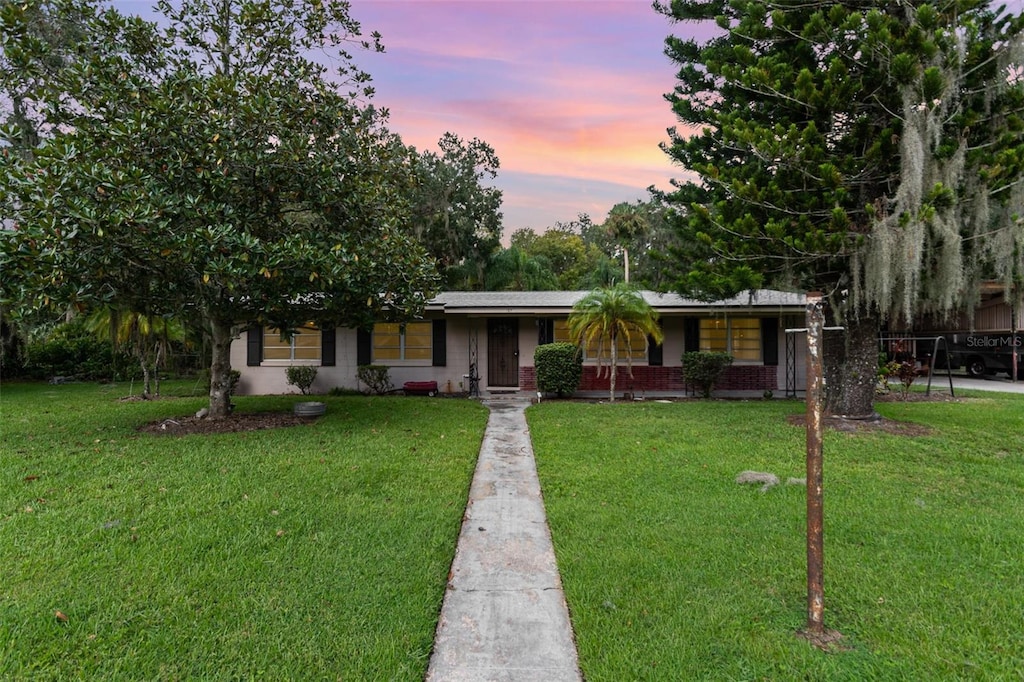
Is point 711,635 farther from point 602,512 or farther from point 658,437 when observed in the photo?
point 658,437

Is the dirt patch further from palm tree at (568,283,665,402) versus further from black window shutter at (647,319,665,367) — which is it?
black window shutter at (647,319,665,367)

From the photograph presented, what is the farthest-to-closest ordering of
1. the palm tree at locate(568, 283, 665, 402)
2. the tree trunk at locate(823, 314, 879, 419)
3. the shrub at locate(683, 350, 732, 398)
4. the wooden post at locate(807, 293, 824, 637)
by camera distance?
1. the shrub at locate(683, 350, 732, 398)
2. the palm tree at locate(568, 283, 665, 402)
3. the tree trunk at locate(823, 314, 879, 419)
4. the wooden post at locate(807, 293, 824, 637)

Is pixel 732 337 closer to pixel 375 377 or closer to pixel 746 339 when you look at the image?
pixel 746 339

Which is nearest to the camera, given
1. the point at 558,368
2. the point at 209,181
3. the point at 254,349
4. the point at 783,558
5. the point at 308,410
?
the point at 783,558

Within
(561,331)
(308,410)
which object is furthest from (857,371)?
(308,410)

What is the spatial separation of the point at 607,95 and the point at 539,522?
28.8ft

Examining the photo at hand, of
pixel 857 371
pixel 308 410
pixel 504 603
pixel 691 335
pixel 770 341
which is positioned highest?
pixel 691 335

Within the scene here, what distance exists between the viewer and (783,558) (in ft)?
9.95

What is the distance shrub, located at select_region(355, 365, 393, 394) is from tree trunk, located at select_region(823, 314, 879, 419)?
892 centimetres

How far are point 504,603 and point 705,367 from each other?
9.20 meters

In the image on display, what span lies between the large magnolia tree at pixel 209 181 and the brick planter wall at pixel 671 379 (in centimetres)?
533

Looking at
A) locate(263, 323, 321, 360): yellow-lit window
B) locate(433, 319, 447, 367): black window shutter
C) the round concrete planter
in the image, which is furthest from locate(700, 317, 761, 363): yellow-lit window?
locate(263, 323, 321, 360): yellow-lit window

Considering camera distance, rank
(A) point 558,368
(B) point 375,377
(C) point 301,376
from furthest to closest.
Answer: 1. (B) point 375,377
2. (C) point 301,376
3. (A) point 558,368

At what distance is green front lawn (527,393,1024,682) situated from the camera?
2.16 meters
